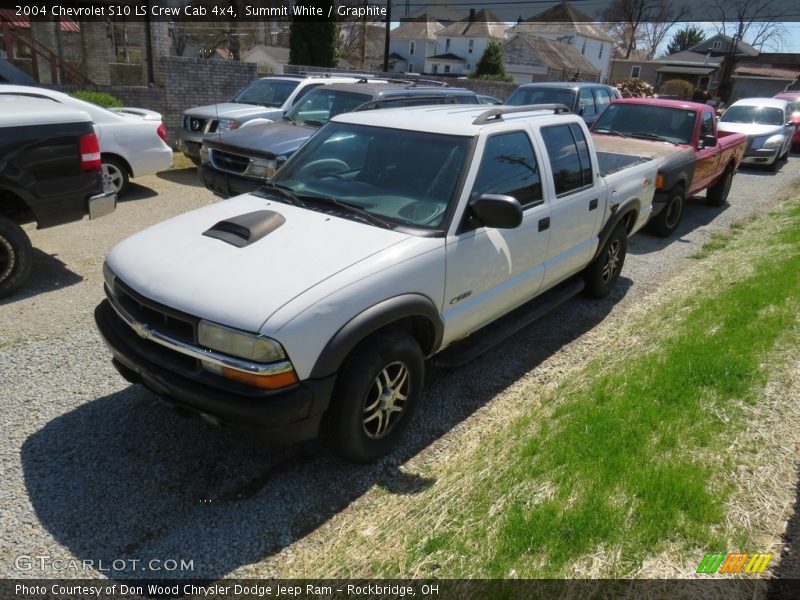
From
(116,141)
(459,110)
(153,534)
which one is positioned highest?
(459,110)

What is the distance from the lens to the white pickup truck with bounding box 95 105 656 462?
2.89 m

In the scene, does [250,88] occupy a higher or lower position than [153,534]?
higher

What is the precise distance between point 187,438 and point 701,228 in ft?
29.0

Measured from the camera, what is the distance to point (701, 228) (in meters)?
9.77

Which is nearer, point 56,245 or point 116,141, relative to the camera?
point 56,245

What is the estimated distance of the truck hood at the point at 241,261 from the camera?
290 centimetres

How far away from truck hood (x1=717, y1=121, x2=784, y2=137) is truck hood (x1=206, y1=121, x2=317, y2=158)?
1143 centimetres

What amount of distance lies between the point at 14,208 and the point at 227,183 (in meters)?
2.51

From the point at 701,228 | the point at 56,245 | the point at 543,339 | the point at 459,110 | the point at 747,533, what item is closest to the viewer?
the point at 747,533

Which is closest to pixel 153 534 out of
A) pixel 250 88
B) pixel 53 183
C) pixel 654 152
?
pixel 53 183

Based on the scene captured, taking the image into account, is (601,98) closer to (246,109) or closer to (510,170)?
(246,109)

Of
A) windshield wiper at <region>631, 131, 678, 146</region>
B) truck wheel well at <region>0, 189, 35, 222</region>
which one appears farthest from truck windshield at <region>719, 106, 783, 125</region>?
truck wheel well at <region>0, 189, 35, 222</region>

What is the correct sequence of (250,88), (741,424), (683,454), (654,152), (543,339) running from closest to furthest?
(683,454), (741,424), (543,339), (654,152), (250,88)

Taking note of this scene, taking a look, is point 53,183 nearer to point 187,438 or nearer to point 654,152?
point 187,438
